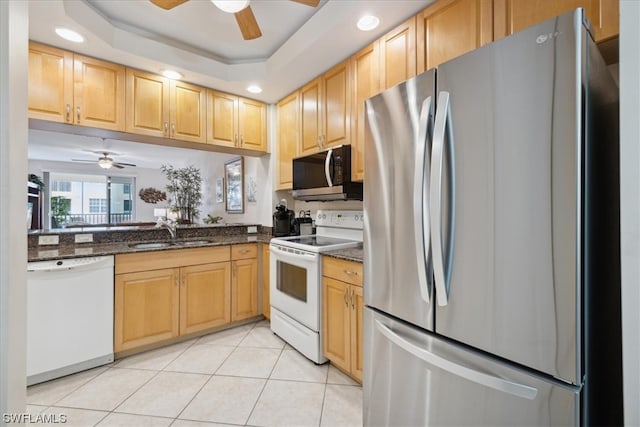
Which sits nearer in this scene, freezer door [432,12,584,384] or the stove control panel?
freezer door [432,12,584,384]

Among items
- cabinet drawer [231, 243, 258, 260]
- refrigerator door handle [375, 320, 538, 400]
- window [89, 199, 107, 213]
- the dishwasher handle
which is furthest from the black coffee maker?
window [89, 199, 107, 213]

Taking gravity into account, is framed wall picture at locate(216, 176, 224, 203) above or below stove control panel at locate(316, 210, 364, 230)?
above

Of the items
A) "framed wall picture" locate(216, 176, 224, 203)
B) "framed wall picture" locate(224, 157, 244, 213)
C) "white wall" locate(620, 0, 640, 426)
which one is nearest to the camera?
"white wall" locate(620, 0, 640, 426)

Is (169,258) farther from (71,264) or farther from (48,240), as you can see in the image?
(48,240)

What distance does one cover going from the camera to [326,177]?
7.77 feet

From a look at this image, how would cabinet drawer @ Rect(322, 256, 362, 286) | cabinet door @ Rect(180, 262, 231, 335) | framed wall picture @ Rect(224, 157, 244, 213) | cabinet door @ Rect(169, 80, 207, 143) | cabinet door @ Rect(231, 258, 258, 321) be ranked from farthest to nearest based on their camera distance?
1. framed wall picture @ Rect(224, 157, 244, 213)
2. cabinet door @ Rect(231, 258, 258, 321)
3. cabinet door @ Rect(169, 80, 207, 143)
4. cabinet door @ Rect(180, 262, 231, 335)
5. cabinet drawer @ Rect(322, 256, 362, 286)

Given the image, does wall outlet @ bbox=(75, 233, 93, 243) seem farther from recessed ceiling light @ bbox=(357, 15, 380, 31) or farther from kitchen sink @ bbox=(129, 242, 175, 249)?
recessed ceiling light @ bbox=(357, 15, 380, 31)

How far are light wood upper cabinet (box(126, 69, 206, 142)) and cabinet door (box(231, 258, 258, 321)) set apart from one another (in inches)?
52.1

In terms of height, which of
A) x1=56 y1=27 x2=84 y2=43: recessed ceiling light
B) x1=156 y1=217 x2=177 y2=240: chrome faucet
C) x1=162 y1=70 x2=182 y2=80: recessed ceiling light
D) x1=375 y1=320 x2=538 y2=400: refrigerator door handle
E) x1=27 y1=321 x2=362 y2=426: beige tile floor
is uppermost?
x1=162 y1=70 x2=182 y2=80: recessed ceiling light

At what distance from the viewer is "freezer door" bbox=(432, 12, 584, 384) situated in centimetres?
79

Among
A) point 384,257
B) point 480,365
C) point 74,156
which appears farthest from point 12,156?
point 74,156

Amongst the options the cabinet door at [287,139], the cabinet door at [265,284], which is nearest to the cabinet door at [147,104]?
the cabinet door at [287,139]

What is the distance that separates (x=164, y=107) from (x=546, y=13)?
9.03ft

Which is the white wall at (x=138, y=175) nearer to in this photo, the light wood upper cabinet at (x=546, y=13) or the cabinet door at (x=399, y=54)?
the cabinet door at (x=399, y=54)
